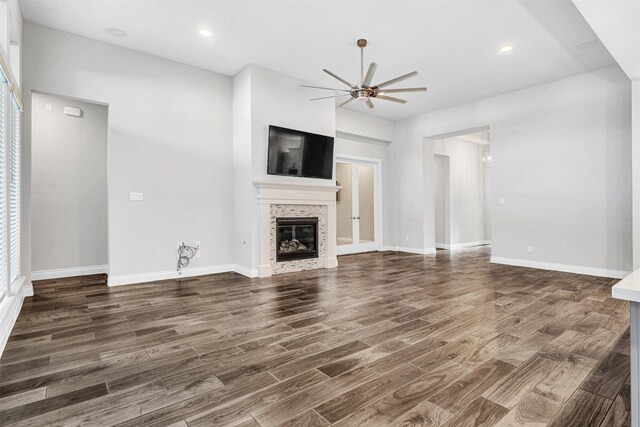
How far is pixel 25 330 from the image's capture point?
2.79 metres

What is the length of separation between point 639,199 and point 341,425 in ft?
Answer: 16.5

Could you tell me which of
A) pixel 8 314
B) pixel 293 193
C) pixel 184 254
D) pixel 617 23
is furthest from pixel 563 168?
pixel 8 314

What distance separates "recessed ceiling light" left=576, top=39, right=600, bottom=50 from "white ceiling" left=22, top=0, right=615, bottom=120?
0.08 metres

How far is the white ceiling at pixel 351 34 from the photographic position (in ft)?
11.9

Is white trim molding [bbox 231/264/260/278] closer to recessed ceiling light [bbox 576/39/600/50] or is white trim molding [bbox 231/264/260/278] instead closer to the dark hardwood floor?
the dark hardwood floor

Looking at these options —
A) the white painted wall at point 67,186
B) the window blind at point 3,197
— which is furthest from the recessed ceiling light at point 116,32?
the window blind at point 3,197

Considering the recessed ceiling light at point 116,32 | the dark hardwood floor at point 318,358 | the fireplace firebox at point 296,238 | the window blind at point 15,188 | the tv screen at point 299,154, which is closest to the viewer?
the dark hardwood floor at point 318,358

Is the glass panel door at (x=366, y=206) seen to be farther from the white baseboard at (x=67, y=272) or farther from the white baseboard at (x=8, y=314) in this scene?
the white baseboard at (x=8, y=314)

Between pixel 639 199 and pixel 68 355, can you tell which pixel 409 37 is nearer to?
pixel 639 199

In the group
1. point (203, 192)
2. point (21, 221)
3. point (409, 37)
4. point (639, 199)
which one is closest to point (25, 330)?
point (21, 221)

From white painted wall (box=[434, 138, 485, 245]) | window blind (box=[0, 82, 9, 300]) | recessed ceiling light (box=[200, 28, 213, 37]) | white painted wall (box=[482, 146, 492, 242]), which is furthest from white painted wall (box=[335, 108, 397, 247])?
window blind (box=[0, 82, 9, 300])

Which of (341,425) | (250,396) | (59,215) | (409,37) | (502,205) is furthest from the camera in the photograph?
(502,205)

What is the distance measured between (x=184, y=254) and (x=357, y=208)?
4215mm

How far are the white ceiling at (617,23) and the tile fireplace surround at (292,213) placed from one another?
3856mm
